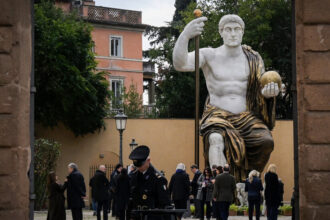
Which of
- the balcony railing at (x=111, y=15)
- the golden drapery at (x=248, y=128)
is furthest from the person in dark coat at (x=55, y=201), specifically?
the balcony railing at (x=111, y=15)

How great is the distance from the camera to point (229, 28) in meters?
19.2

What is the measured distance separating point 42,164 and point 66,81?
11.3 ft

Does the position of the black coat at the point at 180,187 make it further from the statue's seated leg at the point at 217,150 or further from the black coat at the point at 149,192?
the black coat at the point at 149,192

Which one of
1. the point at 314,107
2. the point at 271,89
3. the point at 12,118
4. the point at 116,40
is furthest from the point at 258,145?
the point at 116,40

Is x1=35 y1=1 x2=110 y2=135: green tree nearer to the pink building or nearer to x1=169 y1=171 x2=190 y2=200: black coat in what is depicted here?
x1=169 y1=171 x2=190 y2=200: black coat

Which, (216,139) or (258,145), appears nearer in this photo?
(216,139)

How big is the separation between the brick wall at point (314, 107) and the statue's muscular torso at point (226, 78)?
11.5 meters

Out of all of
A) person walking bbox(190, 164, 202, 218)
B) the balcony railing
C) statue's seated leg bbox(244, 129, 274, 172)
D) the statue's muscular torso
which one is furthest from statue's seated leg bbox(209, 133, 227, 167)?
the balcony railing

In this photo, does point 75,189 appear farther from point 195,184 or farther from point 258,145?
point 258,145

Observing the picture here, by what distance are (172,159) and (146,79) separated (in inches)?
1070

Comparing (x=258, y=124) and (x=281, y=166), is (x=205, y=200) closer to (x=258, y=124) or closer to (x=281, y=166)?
(x=258, y=124)

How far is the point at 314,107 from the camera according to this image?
7523 mm

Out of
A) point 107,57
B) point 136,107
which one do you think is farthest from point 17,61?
point 107,57

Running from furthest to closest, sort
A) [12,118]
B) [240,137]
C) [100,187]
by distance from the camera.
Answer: [240,137] < [100,187] < [12,118]
